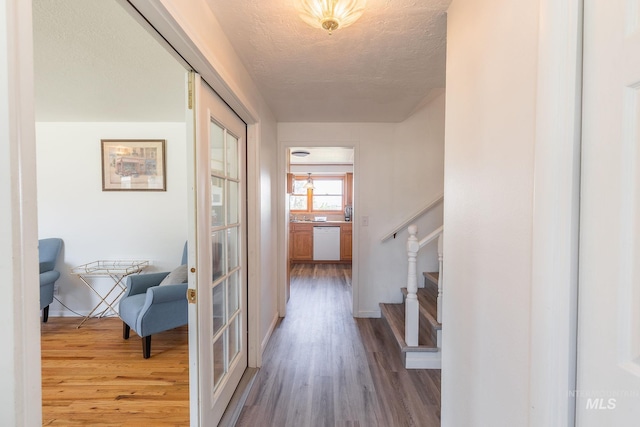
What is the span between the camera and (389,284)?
294 centimetres

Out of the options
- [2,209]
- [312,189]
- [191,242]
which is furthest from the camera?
[312,189]

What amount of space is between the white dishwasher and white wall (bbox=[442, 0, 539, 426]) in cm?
456

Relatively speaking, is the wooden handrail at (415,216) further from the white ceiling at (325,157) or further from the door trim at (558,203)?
the white ceiling at (325,157)

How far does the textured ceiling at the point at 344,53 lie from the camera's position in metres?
1.20

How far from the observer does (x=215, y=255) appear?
1.45 m

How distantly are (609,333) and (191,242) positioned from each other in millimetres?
Answer: 1356

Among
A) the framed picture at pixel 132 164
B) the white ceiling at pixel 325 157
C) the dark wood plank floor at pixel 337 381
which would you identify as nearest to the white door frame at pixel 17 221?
the dark wood plank floor at pixel 337 381

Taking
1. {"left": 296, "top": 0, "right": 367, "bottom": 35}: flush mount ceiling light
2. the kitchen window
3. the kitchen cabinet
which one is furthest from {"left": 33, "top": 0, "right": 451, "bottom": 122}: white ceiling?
the kitchen window

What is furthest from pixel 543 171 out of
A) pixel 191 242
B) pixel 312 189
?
pixel 312 189

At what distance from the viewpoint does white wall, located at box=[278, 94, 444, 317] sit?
285 centimetres

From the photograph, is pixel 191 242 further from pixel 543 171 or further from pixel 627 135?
pixel 627 135

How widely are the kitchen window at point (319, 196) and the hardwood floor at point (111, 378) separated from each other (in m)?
4.17

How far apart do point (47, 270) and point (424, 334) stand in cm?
375

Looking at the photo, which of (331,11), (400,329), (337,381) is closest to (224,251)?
(337,381)
